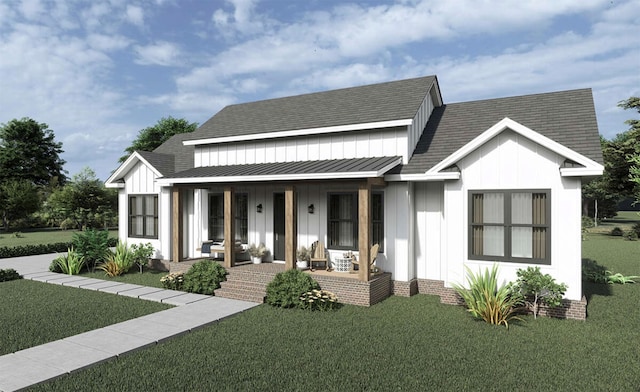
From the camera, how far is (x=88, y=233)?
15531 mm

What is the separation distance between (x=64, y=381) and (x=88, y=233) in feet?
37.5

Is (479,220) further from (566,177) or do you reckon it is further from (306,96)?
(306,96)

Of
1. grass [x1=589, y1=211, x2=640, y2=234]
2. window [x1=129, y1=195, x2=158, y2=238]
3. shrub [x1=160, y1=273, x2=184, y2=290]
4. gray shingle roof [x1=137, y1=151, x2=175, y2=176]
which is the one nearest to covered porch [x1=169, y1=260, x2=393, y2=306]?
shrub [x1=160, y1=273, x2=184, y2=290]

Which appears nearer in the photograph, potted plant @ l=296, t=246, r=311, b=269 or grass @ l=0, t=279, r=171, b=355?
grass @ l=0, t=279, r=171, b=355

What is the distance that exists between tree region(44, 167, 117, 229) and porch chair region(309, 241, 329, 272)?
30.9m

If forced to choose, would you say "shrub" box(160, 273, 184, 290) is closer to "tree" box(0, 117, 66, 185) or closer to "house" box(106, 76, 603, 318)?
"house" box(106, 76, 603, 318)

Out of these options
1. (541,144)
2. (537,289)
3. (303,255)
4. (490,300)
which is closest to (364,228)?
(303,255)

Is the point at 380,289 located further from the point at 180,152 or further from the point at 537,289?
the point at 180,152

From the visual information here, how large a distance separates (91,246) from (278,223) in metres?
7.82

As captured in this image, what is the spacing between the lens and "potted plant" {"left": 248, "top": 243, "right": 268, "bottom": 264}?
13.7m

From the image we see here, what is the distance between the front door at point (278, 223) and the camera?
545 inches

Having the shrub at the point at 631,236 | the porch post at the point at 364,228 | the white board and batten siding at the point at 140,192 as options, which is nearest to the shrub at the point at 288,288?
the porch post at the point at 364,228

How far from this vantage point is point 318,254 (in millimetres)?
12469

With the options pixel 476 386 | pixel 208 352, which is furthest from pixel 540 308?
pixel 208 352
